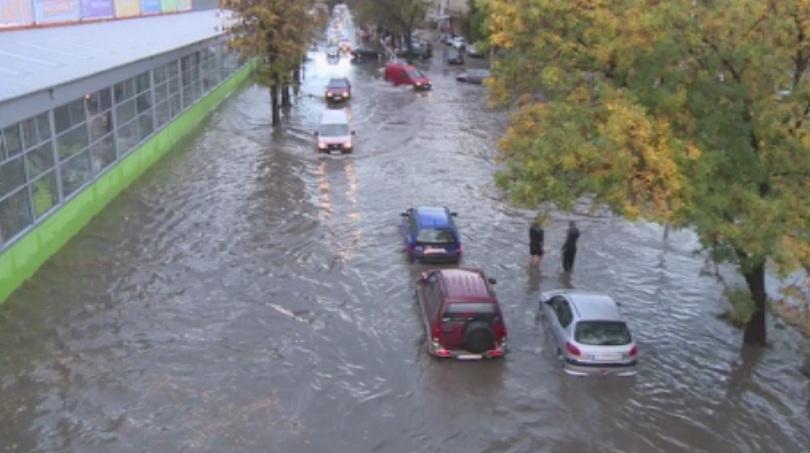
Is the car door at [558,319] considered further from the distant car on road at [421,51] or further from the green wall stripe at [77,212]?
the distant car on road at [421,51]

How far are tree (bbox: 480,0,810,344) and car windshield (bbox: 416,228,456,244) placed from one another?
5223mm

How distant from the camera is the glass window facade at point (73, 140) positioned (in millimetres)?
17438

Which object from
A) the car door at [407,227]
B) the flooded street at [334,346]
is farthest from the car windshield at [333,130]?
the car door at [407,227]

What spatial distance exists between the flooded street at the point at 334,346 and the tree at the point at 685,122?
3.01 meters

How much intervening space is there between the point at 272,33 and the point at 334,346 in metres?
23.6

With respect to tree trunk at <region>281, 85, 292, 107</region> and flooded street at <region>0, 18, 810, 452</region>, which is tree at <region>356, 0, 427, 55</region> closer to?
tree trunk at <region>281, 85, 292, 107</region>

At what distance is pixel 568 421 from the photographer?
13.3m

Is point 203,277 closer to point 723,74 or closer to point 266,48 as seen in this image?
point 723,74

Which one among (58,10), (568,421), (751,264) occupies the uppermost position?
(58,10)

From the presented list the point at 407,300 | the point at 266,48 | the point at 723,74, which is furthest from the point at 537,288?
the point at 266,48

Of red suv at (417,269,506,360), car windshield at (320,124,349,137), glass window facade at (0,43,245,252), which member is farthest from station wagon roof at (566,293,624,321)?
car windshield at (320,124,349,137)

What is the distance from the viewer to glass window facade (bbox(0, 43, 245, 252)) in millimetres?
17438

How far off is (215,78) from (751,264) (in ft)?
122

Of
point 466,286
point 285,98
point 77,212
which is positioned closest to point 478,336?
point 466,286
